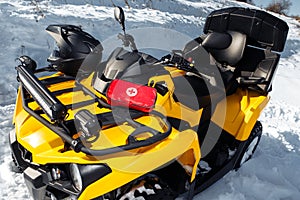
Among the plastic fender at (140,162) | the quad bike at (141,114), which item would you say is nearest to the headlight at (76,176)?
the quad bike at (141,114)

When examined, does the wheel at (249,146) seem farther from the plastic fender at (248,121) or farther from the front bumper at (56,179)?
the front bumper at (56,179)

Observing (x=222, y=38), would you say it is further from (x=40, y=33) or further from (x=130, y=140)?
(x=40, y=33)

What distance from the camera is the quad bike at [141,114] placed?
2014 mm

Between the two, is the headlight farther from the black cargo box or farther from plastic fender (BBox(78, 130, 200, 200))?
the black cargo box

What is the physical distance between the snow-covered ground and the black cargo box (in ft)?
4.08

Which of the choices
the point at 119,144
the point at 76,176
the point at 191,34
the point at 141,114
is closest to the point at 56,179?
the point at 76,176

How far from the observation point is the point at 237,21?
3623mm

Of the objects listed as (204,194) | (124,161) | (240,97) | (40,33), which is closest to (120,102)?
(124,161)

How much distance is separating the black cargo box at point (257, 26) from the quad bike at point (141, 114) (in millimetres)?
10

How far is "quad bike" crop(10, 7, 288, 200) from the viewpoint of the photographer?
201 centimetres

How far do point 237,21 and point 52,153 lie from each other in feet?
8.26

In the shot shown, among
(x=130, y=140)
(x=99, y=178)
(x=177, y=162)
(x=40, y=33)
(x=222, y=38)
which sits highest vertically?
(x=222, y=38)

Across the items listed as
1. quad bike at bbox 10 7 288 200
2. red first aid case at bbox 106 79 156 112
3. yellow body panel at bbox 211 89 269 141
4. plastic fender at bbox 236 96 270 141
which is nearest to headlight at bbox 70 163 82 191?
quad bike at bbox 10 7 288 200

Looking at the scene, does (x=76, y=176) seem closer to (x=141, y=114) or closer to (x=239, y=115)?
(x=141, y=114)
